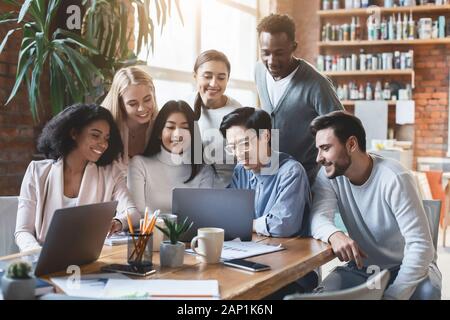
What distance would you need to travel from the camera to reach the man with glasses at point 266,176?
6.73 ft

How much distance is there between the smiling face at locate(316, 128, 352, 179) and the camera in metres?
2.06

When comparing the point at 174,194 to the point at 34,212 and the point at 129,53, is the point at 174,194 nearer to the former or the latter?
the point at 34,212

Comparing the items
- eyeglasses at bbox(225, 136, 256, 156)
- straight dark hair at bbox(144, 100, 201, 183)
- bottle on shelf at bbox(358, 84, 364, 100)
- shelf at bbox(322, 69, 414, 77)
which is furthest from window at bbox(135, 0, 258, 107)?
eyeglasses at bbox(225, 136, 256, 156)

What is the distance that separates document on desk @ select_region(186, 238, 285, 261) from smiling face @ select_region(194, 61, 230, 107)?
37.0 inches

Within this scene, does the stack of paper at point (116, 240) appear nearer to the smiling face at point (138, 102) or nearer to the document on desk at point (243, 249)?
the document on desk at point (243, 249)

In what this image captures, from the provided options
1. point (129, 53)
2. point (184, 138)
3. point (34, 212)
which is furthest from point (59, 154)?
point (129, 53)

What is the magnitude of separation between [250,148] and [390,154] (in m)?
4.46

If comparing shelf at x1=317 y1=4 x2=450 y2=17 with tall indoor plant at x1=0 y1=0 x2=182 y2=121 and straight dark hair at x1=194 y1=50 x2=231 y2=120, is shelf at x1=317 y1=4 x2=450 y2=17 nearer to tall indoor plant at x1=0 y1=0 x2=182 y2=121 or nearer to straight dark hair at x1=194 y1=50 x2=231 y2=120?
tall indoor plant at x1=0 y1=0 x2=182 y2=121

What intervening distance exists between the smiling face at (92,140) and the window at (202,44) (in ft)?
6.35

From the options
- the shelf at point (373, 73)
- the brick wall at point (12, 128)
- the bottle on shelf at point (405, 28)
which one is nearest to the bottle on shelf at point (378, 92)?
the shelf at point (373, 73)

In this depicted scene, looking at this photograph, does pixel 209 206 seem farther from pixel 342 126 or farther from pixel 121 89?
pixel 121 89

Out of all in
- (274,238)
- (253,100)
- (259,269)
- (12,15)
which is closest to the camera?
(259,269)

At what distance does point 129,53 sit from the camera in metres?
3.21

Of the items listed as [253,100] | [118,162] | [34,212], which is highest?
[253,100]
